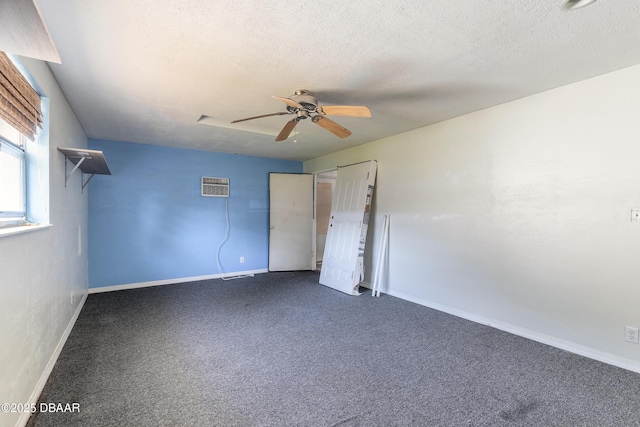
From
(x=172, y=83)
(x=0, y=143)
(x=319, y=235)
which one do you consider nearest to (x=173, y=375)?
(x=0, y=143)

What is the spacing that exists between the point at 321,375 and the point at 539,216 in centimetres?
245

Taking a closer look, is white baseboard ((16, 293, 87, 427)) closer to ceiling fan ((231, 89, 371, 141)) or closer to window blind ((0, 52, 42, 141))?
window blind ((0, 52, 42, 141))

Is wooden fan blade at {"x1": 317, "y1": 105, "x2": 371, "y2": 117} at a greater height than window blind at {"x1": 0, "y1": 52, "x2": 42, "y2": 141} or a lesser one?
greater

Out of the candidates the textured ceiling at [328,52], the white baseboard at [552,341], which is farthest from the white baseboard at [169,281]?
the white baseboard at [552,341]

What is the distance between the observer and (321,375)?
2.21m

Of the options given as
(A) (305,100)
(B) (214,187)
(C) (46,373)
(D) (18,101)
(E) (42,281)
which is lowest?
(C) (46,373)

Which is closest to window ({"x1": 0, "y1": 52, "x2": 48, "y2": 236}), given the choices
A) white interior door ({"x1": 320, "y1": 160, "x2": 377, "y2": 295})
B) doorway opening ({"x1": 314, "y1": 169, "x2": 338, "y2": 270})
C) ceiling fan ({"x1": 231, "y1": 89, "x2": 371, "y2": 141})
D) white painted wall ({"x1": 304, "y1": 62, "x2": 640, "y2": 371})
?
ceiling fan ({"x1": 231, "y1": 89, "x2": 371, "y2": 141})

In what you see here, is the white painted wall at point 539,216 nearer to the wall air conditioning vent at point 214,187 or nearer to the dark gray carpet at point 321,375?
the dark gray carpet at point 321,375

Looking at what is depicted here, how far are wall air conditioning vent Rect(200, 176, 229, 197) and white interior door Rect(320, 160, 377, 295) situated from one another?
2061 mm

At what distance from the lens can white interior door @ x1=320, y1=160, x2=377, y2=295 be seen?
454cm

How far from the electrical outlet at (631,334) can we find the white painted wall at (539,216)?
4 centimetres

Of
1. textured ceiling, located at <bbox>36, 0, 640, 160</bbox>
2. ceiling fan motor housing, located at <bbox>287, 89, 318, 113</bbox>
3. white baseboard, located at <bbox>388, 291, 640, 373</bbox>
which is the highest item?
textured ceiling, located at <bbox>36, 0, 640, 160</bbox>

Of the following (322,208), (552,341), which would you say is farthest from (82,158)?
(322,208)

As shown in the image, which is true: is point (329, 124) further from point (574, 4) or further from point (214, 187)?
point (214, 187)
